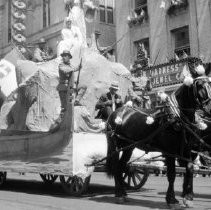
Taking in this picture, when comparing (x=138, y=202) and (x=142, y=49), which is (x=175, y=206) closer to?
(x=138, y=202)

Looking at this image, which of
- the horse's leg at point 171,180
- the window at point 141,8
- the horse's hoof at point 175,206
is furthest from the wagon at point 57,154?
the window at point 141,8

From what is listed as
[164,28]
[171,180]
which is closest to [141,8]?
[164,28]

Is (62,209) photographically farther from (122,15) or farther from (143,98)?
(122,15)

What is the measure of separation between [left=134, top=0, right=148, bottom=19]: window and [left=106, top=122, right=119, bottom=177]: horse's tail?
17.5m

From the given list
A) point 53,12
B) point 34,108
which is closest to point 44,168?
point 34,108

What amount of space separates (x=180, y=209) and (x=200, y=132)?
5.44 feet

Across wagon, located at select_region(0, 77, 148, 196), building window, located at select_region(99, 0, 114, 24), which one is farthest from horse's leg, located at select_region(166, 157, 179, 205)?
building window, located at select_region(99, 0, 114, 24)

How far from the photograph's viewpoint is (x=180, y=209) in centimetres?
744

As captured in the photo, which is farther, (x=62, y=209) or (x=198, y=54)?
(x=198, y=54)

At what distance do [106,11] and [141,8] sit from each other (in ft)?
28.0

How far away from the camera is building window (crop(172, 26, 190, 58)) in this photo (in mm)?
23069

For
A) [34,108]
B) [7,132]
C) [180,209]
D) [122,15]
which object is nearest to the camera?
[180,209]

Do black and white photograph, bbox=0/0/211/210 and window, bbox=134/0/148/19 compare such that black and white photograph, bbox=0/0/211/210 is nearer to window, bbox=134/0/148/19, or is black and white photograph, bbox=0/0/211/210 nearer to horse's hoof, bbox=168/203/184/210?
horse's hoof, bbox=168/203/184/210

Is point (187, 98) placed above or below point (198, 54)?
below
